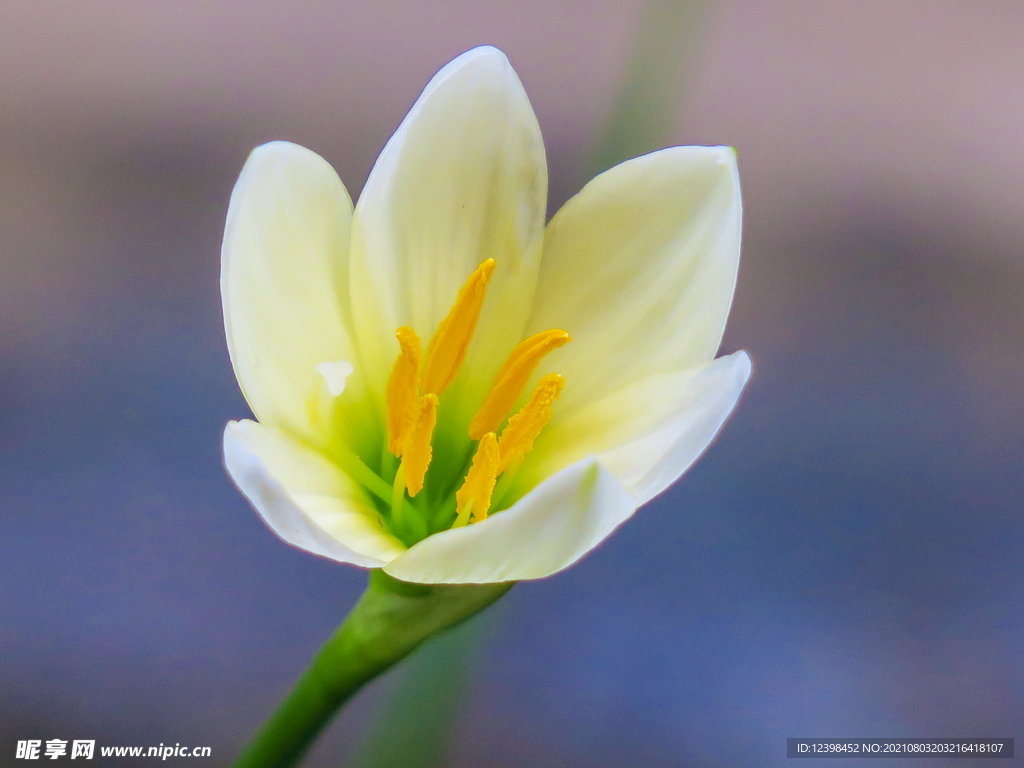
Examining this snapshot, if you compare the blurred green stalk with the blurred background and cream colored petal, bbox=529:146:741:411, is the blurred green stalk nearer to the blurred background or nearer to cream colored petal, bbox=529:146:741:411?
the blurred background

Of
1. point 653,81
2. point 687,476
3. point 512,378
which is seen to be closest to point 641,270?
point 512,378

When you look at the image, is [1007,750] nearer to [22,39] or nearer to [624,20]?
[624,20]

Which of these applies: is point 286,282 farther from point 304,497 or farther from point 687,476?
point 687,476

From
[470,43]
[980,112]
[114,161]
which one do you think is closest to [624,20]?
[470,43]

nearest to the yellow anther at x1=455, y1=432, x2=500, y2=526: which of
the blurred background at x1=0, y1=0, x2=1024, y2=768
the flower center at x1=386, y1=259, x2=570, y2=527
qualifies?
the flower center at x1=386, y1=259, x2=570, y2=527

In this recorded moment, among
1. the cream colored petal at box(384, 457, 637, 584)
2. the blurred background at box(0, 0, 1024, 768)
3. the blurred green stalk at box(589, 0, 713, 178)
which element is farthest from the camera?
the blurred background at box(0, 0, 1024, 768)

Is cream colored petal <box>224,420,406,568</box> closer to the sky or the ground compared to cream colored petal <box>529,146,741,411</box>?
closer to the ground

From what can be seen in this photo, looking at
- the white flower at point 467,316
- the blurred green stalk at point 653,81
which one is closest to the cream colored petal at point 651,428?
the white flower at point 467,316
